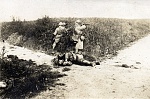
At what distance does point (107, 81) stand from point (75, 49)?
476cm

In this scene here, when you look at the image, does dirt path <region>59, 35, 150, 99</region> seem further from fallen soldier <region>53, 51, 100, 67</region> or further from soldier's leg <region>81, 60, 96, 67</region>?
fallen soldier <region>53, 51, 100, 67</region>

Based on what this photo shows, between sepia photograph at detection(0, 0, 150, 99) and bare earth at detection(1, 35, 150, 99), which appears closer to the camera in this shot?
bare earth at detection(1, 35, 150, 99)

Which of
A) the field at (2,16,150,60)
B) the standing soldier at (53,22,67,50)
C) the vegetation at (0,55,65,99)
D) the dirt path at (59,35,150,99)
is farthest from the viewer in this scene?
the field at (2,16,150,60)

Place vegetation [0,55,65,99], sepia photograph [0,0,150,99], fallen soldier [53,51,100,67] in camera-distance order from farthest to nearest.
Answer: fallen soldier [53,51,100,67] → vegetation [0,55,65,99] → sepia photograph [0,0,150,99]

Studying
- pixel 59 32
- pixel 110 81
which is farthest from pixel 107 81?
pixel 59 32

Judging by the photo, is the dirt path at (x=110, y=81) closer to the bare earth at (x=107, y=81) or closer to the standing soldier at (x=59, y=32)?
the bare earth at (x=107, y=81)

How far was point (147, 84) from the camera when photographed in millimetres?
14648

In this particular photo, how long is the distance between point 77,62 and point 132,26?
709 cm

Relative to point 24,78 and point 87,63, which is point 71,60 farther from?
point 24,78

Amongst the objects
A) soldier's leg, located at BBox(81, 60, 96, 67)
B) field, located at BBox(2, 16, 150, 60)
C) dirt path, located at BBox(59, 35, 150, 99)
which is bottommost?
dirt path, located at BBox(59, 35, 150, 99)

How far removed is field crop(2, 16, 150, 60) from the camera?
2070 centimetres

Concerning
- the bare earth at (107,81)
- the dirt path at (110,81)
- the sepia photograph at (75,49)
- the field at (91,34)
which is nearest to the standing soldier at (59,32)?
the sepia photograph at (75,49)

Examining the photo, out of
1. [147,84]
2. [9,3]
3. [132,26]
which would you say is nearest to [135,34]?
[132,26]

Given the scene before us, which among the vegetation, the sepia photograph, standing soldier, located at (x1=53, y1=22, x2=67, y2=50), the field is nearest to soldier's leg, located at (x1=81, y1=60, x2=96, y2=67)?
the sepia photograph
